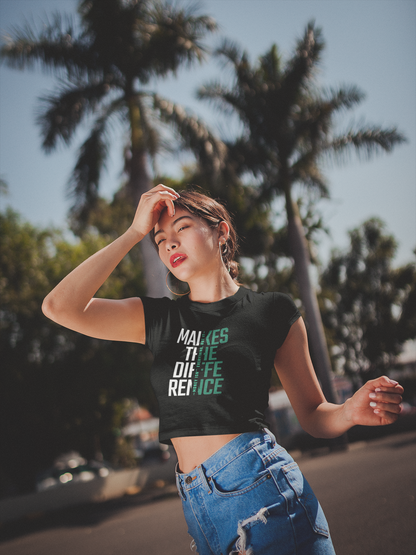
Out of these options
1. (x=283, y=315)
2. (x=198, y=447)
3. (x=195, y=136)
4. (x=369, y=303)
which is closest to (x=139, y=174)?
(x=195, y=136)

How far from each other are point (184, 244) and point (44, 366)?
15.4m

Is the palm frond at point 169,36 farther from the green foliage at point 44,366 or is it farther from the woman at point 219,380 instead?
the woman at point 219,380

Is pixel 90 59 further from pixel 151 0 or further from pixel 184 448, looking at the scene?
pixel 184 448

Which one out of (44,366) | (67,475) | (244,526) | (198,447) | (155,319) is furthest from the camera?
(44,366)

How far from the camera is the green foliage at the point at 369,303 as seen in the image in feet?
72.7

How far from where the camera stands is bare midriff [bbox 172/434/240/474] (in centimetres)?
123

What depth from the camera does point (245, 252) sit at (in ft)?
53.9

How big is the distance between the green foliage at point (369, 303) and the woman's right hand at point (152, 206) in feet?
70.8

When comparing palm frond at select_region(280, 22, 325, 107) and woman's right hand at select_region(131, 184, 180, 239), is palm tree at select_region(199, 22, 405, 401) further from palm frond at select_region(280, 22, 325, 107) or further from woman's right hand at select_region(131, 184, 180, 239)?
woman's right hand at select_region(131, 184, 180, 239)

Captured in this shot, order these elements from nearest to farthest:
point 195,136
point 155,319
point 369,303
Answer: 1. point 155,319
2. point 195,136
3. point 369,303

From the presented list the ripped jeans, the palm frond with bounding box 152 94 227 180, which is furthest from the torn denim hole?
the palm frond with bounding box 152 94 227 180

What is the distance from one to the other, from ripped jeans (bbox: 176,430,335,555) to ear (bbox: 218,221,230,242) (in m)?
0.80

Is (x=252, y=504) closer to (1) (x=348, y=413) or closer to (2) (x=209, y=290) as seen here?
(1) (x=348, y=413)

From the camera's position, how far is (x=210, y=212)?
165 cm
